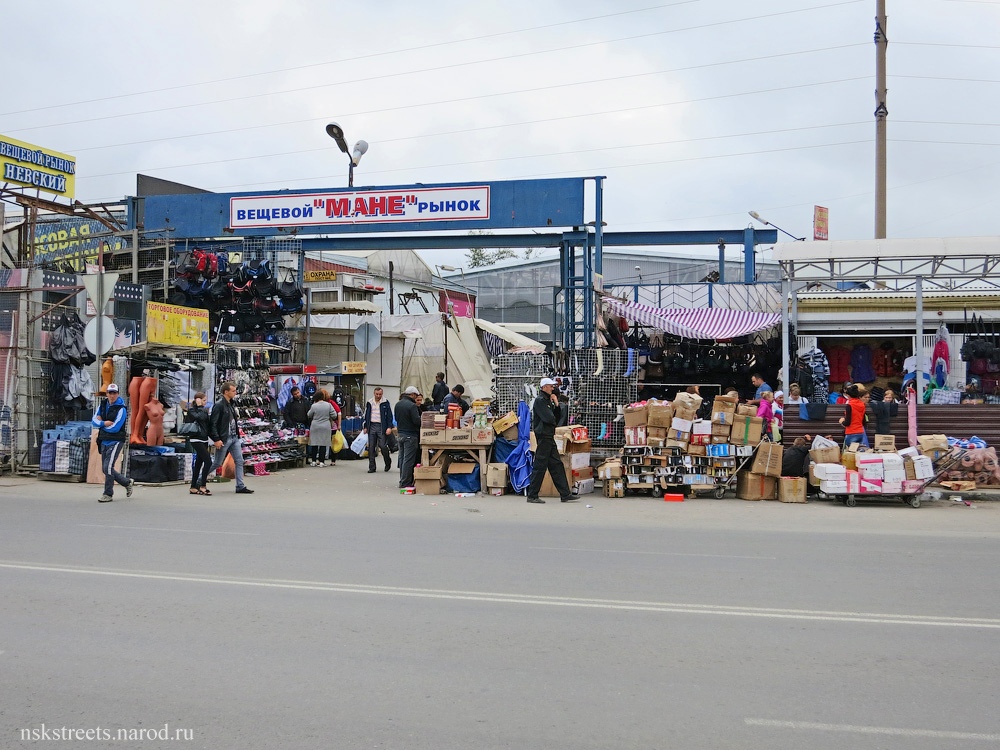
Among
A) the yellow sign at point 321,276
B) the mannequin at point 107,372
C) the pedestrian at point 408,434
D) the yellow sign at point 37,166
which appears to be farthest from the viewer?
the yellow sign at point 321,276

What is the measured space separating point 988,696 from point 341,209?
21.7 metres

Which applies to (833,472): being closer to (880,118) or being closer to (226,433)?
(226,433)

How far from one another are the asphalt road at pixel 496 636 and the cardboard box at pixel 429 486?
4.40 meters

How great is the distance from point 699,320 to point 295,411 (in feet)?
31.0

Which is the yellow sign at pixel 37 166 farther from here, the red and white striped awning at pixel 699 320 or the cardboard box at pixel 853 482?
the cardboard box at pixel 853 482

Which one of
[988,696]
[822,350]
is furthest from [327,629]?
[822,350]

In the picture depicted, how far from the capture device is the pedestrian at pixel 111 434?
13.7 meters

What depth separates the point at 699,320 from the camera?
1984 cm

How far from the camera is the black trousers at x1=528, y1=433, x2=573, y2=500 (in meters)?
14.6

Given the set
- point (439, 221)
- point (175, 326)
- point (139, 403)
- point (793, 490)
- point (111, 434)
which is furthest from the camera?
point (439, 221)

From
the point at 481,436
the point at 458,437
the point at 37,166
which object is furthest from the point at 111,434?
the point at 37,166

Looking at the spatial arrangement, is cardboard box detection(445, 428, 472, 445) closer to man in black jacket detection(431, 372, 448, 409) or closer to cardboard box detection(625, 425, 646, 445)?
cardboard box detection(625, 425, 646, 445)

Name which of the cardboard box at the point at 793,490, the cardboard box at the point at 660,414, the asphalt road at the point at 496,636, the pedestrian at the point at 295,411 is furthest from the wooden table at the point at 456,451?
the pedestrian at the point at 295,411

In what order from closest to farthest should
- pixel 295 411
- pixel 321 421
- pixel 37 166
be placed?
pixel 321 421
pixel 295 411
pixel 37 166
